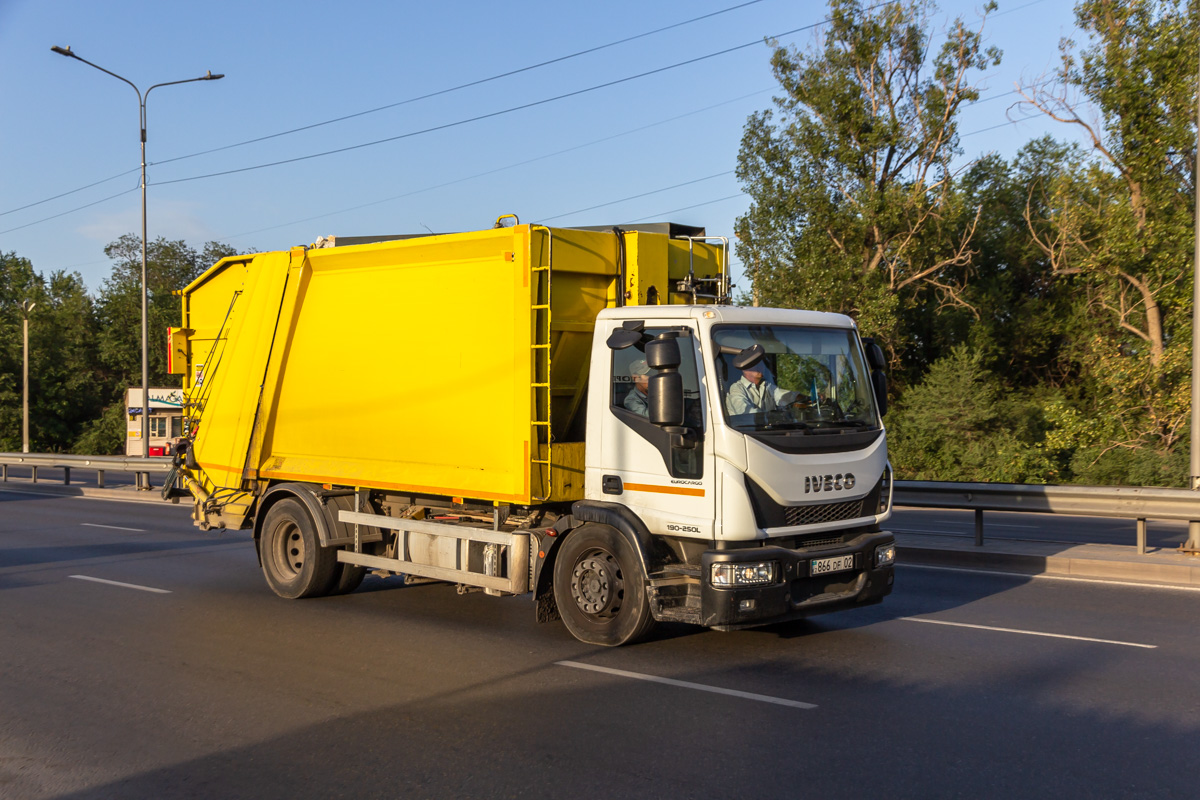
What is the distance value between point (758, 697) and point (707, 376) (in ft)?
7.17

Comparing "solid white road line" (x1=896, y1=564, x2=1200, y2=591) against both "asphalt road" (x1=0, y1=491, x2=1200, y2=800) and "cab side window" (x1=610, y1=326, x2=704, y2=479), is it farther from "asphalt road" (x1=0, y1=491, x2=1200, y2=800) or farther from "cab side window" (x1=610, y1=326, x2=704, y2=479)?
"cab side window" (x1=610, y1=326, x2=704, y2=479)

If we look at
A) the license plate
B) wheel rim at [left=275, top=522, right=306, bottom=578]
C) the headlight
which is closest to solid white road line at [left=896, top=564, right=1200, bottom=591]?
the license plate

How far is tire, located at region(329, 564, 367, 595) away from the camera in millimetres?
10344

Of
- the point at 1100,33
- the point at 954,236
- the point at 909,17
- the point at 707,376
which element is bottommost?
the point at 707,376

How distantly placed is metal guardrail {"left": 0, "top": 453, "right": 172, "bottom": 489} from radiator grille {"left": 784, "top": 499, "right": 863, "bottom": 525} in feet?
55.1

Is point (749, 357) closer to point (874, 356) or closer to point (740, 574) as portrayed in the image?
point (740, 574)

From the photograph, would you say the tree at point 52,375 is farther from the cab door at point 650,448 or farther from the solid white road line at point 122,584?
the cab door at point 650,448

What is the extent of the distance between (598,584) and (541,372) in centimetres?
167

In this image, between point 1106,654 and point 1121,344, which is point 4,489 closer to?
point 1106,654

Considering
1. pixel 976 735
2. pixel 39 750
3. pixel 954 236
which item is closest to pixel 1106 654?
pixel 976 735

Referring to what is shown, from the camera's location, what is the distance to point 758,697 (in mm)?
6555

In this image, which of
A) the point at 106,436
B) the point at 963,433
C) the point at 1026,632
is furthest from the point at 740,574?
the point at 106,436

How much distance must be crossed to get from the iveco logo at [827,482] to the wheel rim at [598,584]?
4.96 feet

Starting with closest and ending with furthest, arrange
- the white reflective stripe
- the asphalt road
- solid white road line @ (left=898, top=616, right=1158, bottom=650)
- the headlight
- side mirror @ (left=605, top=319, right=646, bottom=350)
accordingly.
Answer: the asphalt road
the headlight
side mirror @ (left=605, top=319, right=646, bottom=350)
solid white road line @ (left=898, top=616, right=1158, bottom=650)
the white reflective stripe
